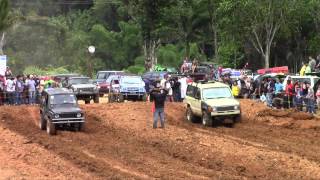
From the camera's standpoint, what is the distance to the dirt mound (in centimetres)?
2908

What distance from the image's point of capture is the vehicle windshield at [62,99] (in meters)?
27.7

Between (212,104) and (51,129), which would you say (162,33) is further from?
(51,129)

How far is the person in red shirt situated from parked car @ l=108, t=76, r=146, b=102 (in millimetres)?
10057

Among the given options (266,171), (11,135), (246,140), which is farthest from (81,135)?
(266,171)

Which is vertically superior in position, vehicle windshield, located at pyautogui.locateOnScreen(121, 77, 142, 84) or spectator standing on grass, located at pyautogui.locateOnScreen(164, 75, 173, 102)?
vehicle windshield, located at pyautogui.locateOnScreen(121, 77, 142, 84)

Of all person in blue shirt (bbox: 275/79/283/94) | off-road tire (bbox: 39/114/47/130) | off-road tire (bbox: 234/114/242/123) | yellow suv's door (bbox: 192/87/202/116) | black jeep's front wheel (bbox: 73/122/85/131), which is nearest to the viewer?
black jeep's front wheel (bbox: 73/122/85/131)

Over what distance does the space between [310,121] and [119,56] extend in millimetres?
55708

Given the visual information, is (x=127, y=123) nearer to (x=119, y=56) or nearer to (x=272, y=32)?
(x=272, y=32)

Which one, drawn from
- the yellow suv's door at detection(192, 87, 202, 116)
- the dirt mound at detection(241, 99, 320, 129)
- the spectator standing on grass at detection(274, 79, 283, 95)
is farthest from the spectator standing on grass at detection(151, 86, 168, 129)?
A: the spectator standing on grass at detection(274, 79, 283, 95)

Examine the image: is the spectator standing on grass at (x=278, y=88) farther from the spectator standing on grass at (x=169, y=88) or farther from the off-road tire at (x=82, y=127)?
the off-road tire at (x=82, y=127)

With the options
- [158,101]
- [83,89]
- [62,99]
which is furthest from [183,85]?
[62,99]

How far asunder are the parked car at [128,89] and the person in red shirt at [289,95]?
1006 cm

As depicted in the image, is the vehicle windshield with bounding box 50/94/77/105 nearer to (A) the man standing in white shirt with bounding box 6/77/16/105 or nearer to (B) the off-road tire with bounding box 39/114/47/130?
(B) the off-road tire with bounding box 39/114/47/130

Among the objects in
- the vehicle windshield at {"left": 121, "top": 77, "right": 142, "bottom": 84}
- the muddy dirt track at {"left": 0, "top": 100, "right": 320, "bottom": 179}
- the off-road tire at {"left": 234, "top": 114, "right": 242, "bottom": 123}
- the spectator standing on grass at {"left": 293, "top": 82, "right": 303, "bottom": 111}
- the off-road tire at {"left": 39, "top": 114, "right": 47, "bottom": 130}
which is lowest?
the muddy dirt track at {"left": 0, "top": 100, "right": 320, "bottom": 179}
